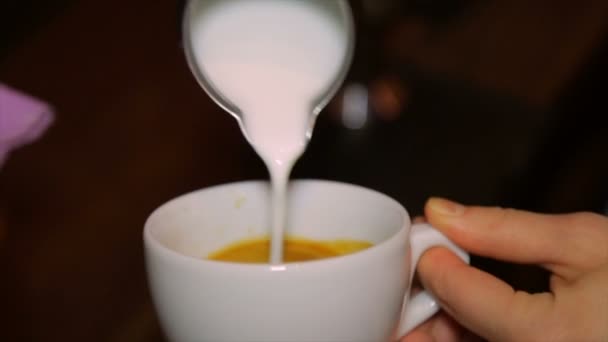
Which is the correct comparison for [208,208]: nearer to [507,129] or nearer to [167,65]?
[167,65]

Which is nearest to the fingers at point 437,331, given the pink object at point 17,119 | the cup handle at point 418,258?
the cup handle at point 418,258

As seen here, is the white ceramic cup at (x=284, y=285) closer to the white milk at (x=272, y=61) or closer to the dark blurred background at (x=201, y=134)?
the white milk at (x=272, y=61)

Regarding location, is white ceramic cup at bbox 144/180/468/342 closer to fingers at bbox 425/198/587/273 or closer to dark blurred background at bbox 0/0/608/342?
fingers at bbox 425/198/587/273

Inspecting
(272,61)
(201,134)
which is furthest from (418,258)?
(201,134)

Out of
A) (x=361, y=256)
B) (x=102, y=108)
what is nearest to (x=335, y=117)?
(x=102, y=108)

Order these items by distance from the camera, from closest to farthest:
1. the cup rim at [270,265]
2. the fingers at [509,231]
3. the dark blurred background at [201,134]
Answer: the cup rim at [270,265] < the fingers at [509,231] < the dark blurred background at [201,134]

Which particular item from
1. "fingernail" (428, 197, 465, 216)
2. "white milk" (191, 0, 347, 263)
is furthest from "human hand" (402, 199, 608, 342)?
"white milk" (191, 0, 347, 263)

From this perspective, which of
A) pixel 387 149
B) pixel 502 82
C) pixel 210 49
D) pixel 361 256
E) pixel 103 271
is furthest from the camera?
pixel 502 82

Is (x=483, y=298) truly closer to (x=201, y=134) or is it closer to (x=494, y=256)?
(x=494, y=256)
